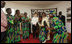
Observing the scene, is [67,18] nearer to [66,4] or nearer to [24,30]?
[66,4]

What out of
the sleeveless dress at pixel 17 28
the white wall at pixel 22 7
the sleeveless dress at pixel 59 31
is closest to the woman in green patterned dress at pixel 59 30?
the sleeveless dress at pixel 59 31

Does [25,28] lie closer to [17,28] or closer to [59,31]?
[17,28]

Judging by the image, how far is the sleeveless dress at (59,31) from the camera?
2.95ft

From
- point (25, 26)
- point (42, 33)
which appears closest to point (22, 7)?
point (25, 26)

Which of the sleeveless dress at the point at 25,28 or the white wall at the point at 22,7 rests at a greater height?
the white wall at the point at 22,7

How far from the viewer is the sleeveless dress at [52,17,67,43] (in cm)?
90

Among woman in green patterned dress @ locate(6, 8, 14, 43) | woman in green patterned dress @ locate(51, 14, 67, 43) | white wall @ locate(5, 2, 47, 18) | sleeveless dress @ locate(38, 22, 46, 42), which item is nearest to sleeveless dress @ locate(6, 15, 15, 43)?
woman in green patterned dress @ locate(6, 8, 14, 43)

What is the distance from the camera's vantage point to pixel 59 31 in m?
0.94

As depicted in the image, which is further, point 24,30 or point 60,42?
point 24,30

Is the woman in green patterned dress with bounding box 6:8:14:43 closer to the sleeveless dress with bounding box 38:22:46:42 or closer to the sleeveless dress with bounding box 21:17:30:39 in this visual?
the sleeveless dress with bounding box 21:17:30:39

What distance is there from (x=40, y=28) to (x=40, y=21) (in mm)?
136

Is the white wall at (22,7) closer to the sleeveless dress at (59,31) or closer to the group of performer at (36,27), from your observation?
the group of performer at (36,27)

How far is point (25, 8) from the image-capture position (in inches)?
40.1

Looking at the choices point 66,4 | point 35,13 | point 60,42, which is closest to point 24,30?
point 35,13
